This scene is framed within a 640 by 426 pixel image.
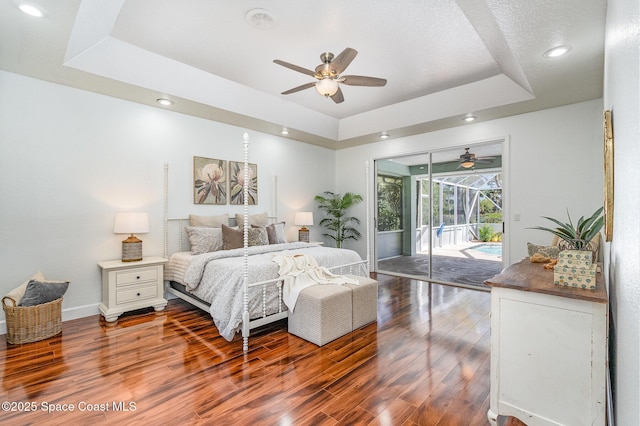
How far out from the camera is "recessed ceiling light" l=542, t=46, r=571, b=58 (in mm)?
2557

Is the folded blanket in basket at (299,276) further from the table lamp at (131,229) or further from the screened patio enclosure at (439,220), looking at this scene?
the screened patio enclosure at (439,220)

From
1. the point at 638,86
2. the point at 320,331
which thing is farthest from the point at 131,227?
the point at 638,86

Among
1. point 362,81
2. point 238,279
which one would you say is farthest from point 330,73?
point 238,279

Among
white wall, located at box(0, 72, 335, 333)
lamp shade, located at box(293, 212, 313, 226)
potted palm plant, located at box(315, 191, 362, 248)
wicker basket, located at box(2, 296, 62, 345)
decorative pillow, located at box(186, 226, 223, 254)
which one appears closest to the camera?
wicker basket, located at box(2, 296, 62, 345)

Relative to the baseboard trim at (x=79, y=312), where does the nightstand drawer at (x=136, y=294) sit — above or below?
above

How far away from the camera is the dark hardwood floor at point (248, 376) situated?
1843 millimetres

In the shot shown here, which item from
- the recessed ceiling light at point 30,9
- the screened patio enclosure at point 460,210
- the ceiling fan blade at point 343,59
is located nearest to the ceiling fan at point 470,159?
the screened patio enclosure at point 460,210

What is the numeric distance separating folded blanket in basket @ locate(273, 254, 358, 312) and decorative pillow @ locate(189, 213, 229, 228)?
1431 mm

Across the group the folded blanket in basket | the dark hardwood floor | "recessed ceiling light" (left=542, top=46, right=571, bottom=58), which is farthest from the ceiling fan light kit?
the dark hardwood floor

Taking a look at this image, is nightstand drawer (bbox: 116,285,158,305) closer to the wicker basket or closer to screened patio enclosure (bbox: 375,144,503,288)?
the wicker basket

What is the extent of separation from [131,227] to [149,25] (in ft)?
6.98

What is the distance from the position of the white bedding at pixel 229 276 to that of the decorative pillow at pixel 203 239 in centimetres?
17

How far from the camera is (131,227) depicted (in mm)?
3512

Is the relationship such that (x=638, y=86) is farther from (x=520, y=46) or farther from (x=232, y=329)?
(x=232, y=329)
